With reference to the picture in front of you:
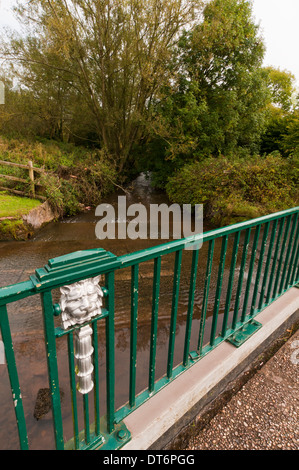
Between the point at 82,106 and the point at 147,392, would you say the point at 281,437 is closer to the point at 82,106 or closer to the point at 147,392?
the point at 147,392

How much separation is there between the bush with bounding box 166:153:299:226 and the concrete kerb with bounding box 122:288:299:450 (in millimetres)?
6096

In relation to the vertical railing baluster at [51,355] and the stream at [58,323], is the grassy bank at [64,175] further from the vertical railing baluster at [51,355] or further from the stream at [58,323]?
the vertical railing baluster at [51,355]

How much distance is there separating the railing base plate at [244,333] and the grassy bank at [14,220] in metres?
6.88

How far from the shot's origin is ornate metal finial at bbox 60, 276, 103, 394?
1074 millimetres

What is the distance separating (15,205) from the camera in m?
8.28

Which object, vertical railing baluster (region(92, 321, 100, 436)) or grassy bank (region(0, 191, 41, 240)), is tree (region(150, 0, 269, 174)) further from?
vertical railing baluster (region(92, 321, 100, 436))

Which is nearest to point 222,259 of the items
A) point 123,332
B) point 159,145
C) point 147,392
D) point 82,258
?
point 147,392

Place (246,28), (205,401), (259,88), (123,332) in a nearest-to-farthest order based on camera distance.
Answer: (205,401)
(123,332)
(246,28)
(259,88)

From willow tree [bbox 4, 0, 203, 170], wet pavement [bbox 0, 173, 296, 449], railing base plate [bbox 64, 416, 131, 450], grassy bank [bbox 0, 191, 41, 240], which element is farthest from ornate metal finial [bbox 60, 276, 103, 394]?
willow tree [bbox 4, 0, 203, 170]

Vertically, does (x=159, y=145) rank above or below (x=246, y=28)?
below

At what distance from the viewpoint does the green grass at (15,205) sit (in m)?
7.61

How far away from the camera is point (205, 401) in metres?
1.97

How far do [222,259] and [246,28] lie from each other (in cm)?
1388
